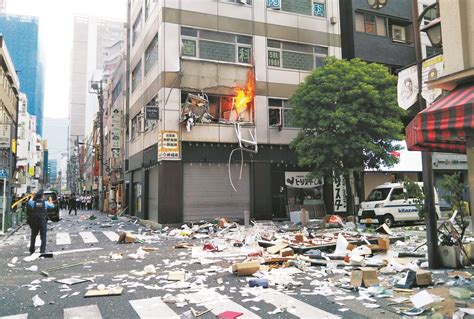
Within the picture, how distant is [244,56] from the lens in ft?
71.2

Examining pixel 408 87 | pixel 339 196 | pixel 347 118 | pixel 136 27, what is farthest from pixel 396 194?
pixel 136 27

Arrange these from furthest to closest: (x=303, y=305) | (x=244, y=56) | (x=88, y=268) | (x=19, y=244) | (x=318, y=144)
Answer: (x=244, y=56) < (x=318, y=144) < (x=19, y=244) < (x=88, y=268) < (x=303, y=305)

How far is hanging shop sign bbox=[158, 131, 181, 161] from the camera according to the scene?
19078mm

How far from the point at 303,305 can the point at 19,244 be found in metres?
12.6

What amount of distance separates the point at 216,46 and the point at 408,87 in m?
13.6

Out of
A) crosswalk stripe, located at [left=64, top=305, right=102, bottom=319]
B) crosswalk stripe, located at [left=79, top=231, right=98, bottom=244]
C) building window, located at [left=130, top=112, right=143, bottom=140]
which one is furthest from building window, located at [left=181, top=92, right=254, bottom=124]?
crosswalk stripe, located at [left=64, top=305, right=102, bottom=319]

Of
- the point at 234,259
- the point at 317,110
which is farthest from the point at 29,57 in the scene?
the point at 234,259

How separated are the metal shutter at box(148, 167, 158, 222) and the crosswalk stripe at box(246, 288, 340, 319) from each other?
14761 millimetres

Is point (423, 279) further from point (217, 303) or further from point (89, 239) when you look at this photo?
point (89, 239)

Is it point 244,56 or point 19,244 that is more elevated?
point 244,56

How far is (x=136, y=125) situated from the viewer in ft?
89.9

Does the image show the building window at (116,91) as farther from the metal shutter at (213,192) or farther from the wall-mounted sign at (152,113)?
the metal shutter at (213,192)

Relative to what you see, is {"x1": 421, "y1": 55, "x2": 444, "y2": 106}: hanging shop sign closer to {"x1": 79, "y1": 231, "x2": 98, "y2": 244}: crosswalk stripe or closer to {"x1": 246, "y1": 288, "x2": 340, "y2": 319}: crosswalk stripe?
{"x1": 246, "y1": 288, "x2": 340, "y2": 319}: crosswalk stripe

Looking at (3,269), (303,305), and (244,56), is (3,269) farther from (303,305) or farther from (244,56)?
(244,56)
